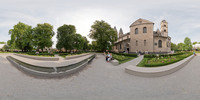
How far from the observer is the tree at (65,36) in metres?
28.8

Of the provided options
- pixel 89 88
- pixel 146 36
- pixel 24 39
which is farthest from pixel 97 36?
pixel 89 88

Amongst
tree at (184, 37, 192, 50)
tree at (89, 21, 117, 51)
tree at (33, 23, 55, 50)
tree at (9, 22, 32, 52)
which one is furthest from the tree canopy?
tree at (184, 37, 192, 50)

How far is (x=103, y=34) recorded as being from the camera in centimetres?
3117

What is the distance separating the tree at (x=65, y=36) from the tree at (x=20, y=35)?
10.1 m

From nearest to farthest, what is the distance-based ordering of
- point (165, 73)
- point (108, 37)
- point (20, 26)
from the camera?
1. point (165, 73)
2. point (108, 37)
3. point (20, 26)

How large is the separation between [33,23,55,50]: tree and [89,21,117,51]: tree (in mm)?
15782

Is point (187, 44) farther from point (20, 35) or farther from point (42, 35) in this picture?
point (20, 35)

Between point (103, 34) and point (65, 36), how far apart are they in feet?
42.8

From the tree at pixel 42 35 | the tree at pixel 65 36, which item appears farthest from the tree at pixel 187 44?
the tree at pixel 42 35

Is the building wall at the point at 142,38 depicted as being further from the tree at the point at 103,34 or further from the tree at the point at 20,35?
the tree at the point at 20,35

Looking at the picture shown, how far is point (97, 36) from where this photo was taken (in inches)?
1261

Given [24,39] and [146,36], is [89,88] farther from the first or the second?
[24,39]

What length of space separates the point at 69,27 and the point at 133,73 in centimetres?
2945

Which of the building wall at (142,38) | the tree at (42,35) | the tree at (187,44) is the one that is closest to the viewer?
the tree at (42,35)
